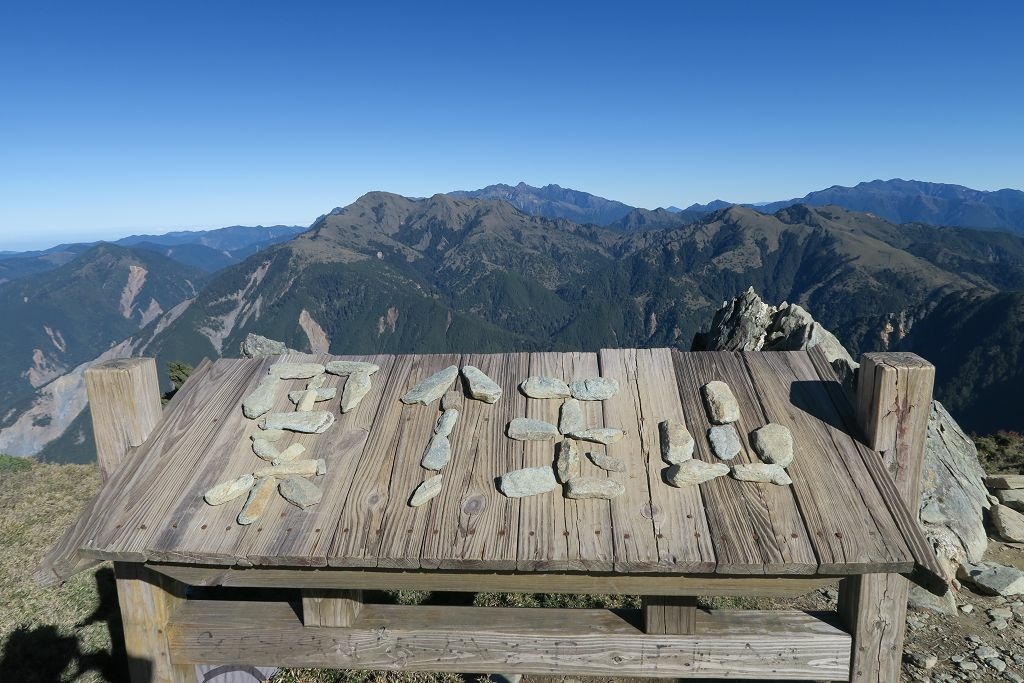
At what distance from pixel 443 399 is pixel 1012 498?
33.7ft

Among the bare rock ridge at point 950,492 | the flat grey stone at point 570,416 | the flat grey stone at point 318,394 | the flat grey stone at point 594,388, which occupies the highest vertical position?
the flat grey stone at point 594,388

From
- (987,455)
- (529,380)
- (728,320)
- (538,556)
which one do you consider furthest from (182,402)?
(728,320)

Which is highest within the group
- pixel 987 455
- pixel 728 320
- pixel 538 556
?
pixel 538 556

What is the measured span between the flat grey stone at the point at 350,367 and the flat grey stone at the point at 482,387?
29.4 inches

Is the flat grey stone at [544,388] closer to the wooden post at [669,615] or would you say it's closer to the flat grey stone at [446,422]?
the flat grey stone at [446,422]

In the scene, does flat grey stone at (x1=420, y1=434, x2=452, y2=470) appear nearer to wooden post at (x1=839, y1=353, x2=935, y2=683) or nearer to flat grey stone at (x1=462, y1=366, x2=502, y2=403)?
flat grey stone at (x1=462, y1=366, x2=502, y2=403)

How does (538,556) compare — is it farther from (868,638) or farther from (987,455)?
(987,455)

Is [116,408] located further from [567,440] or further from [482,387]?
[567,440]

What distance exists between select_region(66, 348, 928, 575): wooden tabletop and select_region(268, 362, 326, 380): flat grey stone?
11.9 inches

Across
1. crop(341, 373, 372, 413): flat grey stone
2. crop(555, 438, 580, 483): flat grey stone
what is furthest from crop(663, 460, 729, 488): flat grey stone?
crop(341, 373, 372, 413): flat grey stone

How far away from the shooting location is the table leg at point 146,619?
3.68m

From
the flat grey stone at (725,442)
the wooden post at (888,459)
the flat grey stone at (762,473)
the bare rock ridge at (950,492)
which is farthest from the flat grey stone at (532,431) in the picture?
the bare rock ridge at (950,492)

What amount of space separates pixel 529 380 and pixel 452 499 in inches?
44.7

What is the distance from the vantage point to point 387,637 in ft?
12.4
